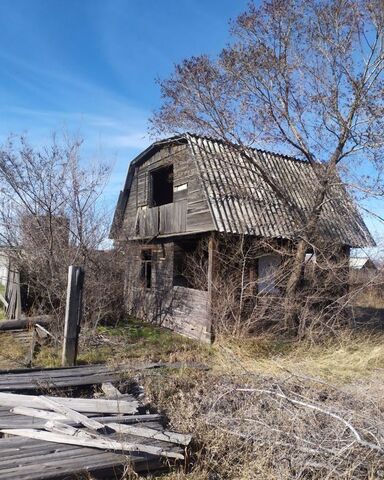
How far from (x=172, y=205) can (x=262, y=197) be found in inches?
110

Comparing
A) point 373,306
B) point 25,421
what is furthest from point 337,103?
point 373,306

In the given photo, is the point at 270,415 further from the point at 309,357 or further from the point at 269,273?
the point at 269,273

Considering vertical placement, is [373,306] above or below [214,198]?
below

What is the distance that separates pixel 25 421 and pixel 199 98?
9.41 metres

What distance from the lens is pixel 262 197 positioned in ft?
41.9

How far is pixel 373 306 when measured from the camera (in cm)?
2250

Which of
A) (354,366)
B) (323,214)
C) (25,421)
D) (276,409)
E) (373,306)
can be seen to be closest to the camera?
(25,421)

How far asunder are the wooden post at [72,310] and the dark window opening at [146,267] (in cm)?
783

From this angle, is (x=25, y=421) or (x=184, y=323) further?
(x=184, y=323)

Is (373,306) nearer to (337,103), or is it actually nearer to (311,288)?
(311,288)

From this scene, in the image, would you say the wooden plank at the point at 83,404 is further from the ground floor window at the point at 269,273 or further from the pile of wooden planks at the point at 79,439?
the ground floor window at the point at 269,273

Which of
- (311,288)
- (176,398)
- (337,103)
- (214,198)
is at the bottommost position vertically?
(176,398)

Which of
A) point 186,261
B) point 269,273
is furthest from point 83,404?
point 186,261

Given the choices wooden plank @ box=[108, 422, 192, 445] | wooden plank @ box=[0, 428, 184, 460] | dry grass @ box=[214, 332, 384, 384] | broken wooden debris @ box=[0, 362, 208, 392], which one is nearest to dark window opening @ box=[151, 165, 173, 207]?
dry grass @ box=[214, 332, 384, 384]
